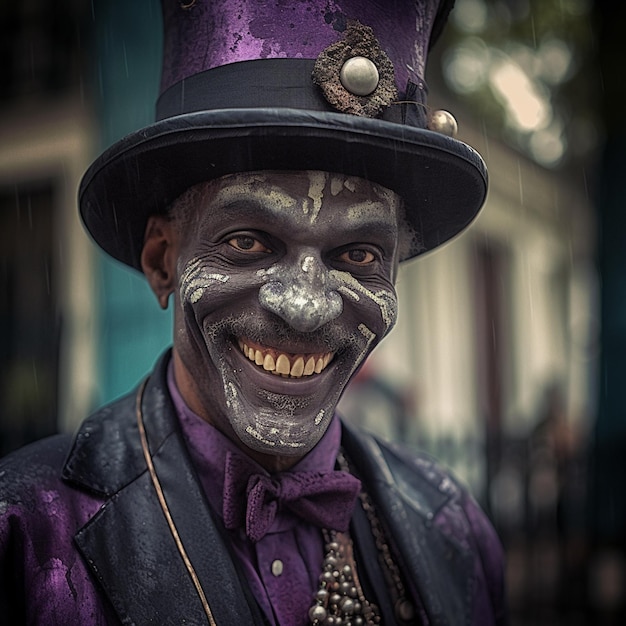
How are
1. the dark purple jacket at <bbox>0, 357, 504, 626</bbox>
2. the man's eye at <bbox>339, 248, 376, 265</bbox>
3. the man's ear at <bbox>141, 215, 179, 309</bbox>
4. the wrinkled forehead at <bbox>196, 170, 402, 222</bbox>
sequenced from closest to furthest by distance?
the dark purple jacket at <bbox>0, 357, 504, 626</bbox>, the wrinkled forehead at <bbox>196, 170, 402, 222</bbox>, the man's eye at <bbox>339, 248, 376, 265</bbox>, the man's ear at <bbox>141, 215, 179, 309</bbox>

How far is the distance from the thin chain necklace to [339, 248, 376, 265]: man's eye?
73cm

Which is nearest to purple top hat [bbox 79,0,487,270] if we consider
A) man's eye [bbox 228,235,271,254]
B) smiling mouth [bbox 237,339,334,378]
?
man's eye [bbox 228,235,271,254]

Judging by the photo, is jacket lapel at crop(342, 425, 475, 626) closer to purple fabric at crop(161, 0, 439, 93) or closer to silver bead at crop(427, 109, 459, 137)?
silver bead at crop(427, 109, 459, 137)

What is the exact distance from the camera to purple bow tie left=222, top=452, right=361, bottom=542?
1987mm

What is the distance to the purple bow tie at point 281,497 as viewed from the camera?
78.2 inches

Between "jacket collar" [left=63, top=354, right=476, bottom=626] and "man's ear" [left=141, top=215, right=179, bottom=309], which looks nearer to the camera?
"jacket collar" [left=63, top=354, right=476, bottom=626]

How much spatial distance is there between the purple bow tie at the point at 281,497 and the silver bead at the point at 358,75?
0.97 meters

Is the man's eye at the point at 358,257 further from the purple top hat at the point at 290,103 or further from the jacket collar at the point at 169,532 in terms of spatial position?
the jacket collar at the point at 169,532

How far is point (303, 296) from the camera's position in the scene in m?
1.85

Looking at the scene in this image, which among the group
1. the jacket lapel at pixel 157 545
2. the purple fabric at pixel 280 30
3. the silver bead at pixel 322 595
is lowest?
the silver bead at pixel 322 595

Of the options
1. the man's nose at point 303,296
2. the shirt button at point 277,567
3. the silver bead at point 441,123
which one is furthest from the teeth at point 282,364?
the silver bead at point 441,123

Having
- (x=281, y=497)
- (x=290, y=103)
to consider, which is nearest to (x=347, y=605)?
(x=281, y=497)

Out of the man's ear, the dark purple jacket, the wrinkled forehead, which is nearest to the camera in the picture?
the dark purple jacket

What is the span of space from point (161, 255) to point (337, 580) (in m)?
1.01
